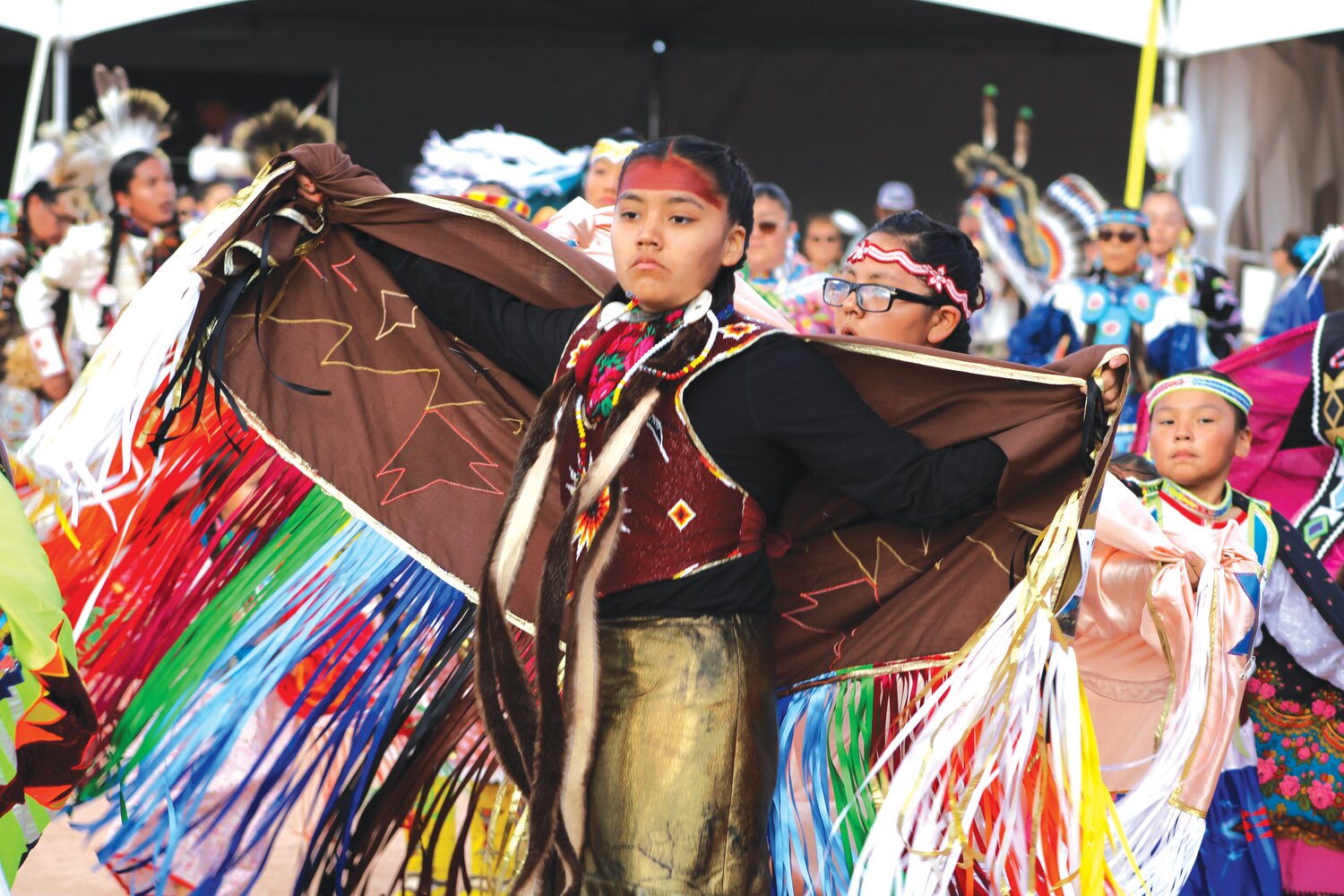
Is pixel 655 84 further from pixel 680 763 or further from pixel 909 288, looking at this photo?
pixel 680 763

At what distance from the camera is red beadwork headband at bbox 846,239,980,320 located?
2.83 m

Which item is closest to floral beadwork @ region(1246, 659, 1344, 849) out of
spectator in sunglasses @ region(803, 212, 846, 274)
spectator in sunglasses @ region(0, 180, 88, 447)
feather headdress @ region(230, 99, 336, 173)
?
spectator in sunglasses @ region(803, 212, 846, 274)

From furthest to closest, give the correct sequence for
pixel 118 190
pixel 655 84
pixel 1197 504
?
pixel 655 84 → pixel 118 190 → pixel 1197 504

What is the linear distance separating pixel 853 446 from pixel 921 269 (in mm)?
688

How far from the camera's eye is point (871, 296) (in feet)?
9.30

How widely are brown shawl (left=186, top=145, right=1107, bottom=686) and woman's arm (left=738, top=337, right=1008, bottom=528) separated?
A: 0.27 ft

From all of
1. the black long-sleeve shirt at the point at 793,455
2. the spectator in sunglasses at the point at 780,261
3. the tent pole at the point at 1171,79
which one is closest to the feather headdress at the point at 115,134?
the spectator in sunglasses at the point at 780,261

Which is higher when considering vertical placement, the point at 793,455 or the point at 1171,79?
the point at 1171,79

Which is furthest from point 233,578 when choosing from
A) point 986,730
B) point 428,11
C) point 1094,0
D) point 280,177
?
point 428,11

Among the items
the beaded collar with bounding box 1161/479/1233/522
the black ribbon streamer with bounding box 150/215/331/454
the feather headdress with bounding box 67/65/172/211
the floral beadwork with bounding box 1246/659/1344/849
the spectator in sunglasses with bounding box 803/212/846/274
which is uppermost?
the feather headdress with bounding box 67/65/172/211

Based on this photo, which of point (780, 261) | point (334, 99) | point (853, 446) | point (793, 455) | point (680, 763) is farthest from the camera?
point (334, 99)

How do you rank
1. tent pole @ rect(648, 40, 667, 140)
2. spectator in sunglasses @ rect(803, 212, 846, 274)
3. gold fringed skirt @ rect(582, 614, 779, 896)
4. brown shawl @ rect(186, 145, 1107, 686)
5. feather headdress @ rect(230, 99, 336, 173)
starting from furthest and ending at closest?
tent pole @ rect(648, 40, 667, 140) → feather headdress @ rect(230, 99, 336, 173) → spectator in sunglasses @ rect(803, 212, 846, 274) → brown shawl @ rect(186, 145, 1107, 686) → gold fringed skirt @ rect(582, 614, 779, 896)

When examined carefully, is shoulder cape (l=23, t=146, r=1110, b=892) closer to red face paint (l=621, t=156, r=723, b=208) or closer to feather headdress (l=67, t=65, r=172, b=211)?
red face paint (l=621, t=156, r=723, b=208)

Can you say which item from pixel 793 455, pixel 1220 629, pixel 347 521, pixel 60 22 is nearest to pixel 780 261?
pixel 1220 629
